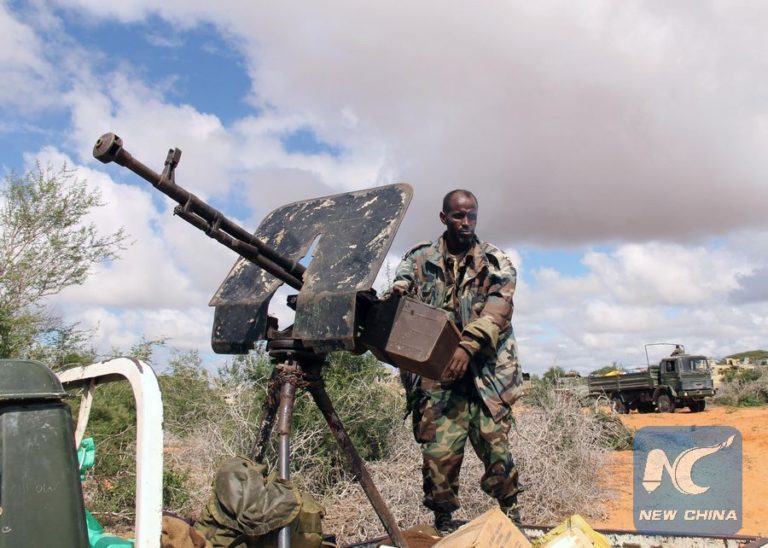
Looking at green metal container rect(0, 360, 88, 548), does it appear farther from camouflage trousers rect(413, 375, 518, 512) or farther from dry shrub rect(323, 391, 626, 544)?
dry shrub rect(323, 391, 626, 544)

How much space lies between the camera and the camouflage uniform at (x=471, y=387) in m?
3.60

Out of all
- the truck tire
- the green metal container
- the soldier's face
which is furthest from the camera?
the truck tire

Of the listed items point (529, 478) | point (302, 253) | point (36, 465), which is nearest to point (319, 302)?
point (302, 253)

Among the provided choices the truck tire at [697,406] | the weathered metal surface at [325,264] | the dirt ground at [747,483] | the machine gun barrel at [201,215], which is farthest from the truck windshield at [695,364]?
the machine gun barrel at [201,215]

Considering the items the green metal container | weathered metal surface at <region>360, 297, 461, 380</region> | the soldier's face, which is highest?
the soldier's face

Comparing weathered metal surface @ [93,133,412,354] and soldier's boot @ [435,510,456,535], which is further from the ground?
weathered metal surface @ [93,133,412,354]

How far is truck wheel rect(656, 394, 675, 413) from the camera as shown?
20566 millimetres

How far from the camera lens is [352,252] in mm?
2742

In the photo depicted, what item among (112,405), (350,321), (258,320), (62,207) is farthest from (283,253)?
(62,207)

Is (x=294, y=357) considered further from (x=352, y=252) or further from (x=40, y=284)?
(x=40, y=284)

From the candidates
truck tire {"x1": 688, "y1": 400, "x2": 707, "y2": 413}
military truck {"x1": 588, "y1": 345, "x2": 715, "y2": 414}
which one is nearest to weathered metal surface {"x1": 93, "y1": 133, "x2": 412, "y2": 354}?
military truck {"x1": 588, "y1": 345, "x2": 715, "y2": 414}

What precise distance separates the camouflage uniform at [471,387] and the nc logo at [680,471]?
366 centimetres

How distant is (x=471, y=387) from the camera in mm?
3766

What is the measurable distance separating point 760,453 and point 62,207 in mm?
10901
